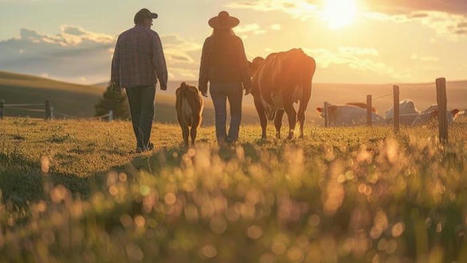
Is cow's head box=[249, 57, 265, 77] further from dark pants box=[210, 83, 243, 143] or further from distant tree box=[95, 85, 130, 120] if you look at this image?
distant tree box=[95, 85, 130, 120]

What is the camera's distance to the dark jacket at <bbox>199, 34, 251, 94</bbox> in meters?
13.1

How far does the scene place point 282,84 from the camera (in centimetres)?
1585

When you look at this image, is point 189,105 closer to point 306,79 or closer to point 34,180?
point 306,79

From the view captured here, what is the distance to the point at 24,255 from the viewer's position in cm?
443

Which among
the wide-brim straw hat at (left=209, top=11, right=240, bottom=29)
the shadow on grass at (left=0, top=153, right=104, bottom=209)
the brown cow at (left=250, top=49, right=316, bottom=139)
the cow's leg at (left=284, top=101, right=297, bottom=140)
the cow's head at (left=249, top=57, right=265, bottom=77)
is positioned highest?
the wide-brim straw hat at (left=209, top=11, right=240, bottom=29)

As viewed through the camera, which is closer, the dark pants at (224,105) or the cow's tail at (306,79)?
the dark pants at (224,105)

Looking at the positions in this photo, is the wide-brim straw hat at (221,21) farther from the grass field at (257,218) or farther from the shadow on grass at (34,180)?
the grass field at (257,218)

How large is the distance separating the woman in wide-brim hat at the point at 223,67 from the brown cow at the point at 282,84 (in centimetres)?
268

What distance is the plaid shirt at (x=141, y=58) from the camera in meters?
13.2

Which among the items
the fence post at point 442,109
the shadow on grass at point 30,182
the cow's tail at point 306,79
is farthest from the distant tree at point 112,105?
the shadow on grass at point 30,182

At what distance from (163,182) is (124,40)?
7.73 meters

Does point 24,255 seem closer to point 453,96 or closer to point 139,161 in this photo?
point 139,161

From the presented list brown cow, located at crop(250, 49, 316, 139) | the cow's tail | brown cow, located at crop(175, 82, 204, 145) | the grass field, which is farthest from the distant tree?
the grass field

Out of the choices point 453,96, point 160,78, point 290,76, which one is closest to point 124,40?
point 160,78
